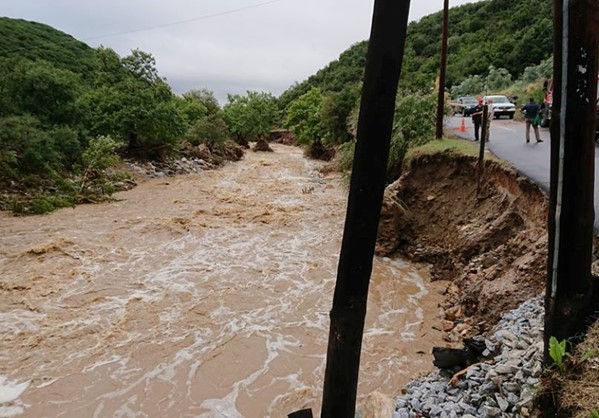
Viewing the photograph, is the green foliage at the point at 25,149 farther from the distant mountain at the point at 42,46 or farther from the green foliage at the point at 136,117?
the distant mountain at the point at 42,46

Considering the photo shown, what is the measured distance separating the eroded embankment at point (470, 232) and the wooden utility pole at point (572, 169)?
278 cm

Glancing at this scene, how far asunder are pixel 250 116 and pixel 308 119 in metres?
12.6

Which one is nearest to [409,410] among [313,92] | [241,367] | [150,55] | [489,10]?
[241,367]

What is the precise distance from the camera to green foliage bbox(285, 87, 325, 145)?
A: 112 feet

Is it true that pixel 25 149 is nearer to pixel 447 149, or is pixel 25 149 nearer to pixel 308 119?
pixel 447 149

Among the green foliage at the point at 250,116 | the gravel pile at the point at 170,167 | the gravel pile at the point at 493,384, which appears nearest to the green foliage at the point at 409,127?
the gravel pile at the point at 493,384

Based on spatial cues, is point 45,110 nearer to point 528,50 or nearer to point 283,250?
point 283,250

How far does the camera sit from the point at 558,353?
300cm

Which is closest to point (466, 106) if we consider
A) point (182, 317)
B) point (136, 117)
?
point (136, 117)

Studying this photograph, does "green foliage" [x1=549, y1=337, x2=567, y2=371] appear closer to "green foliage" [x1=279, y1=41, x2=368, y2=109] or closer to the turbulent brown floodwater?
the turbulent brown floodwater

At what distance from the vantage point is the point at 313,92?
38594mm

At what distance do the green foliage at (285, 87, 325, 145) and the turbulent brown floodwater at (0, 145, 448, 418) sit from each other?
70.2 ft

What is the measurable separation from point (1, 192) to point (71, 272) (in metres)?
8.39

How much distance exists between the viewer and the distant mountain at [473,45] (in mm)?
41062
